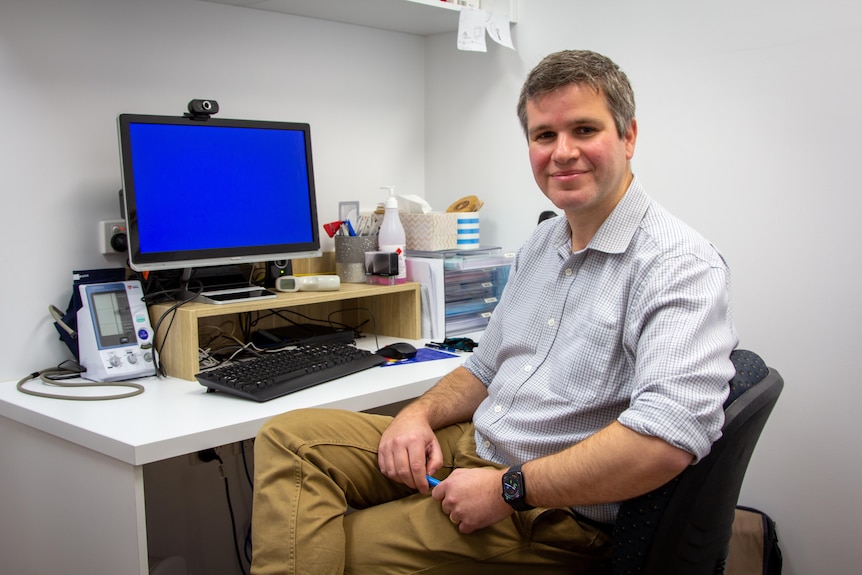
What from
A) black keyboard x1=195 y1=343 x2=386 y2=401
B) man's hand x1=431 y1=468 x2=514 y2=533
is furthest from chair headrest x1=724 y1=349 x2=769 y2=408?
black keyboard x1=195 y1=343 x2=386 y2=401

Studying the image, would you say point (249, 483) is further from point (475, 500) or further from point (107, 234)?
point (475, 500)

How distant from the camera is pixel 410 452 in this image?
4.42 feet

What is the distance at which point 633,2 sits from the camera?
2086mm

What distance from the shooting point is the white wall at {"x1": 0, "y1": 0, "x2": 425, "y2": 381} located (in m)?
1.75

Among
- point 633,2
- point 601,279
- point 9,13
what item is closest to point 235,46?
point 9,13

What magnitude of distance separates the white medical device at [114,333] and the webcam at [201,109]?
0.44 meters

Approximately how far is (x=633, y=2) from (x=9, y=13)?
1.52 metres

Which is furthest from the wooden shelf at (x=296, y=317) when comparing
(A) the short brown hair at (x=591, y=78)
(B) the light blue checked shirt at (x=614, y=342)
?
(A) the short brown hair at (x=591, y=78)

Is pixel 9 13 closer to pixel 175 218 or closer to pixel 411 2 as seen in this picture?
pixel 175 218

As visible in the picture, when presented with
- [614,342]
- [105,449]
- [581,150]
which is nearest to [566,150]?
[581,150]

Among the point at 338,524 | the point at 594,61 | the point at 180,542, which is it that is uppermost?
the point at 594,61

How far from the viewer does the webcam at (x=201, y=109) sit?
1848 millimetres

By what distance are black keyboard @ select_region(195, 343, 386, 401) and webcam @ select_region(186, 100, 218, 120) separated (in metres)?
0.60

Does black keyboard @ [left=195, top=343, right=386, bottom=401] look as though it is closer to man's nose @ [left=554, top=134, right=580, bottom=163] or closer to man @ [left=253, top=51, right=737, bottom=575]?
man @ [left=253, top=51, right=737, bottom=575]
